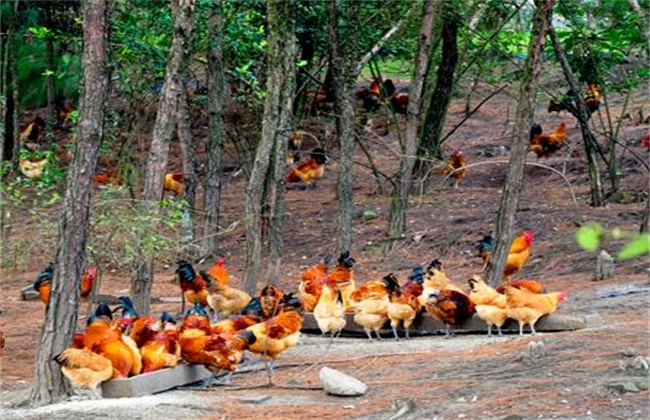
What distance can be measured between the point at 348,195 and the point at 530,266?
2807 mm

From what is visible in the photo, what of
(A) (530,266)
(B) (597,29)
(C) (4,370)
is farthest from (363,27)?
(C) (4,370)

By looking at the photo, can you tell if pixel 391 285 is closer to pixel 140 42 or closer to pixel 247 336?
pixel 247 336

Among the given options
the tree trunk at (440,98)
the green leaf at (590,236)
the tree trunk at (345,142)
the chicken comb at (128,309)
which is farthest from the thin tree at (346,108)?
the green leaf at (590,236)

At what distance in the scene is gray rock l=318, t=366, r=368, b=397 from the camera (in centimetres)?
880

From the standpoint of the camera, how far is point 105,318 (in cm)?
1077

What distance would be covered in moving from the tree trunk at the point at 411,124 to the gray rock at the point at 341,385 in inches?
320

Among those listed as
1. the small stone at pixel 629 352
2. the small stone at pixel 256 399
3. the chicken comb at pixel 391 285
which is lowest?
the small stone at pixel 256 399

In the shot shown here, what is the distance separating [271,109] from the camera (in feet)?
45.0

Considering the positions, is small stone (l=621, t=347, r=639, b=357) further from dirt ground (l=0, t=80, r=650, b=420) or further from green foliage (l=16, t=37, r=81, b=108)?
green foliage (l=16, t=37, r=81, b=108)

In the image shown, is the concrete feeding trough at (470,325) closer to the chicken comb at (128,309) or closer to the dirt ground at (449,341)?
the dirt ground at (449,341)

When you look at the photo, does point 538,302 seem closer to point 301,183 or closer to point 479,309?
point 479,309

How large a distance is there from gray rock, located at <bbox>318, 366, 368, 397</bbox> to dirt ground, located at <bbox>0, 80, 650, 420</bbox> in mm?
76

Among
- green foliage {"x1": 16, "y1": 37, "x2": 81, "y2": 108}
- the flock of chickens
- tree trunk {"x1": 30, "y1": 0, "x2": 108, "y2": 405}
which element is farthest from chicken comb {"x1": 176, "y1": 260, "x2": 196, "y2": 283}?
green foliage {"x1": 16, "y1": 37, "x2": 81, "y2": 108}

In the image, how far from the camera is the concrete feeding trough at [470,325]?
11.2 m
